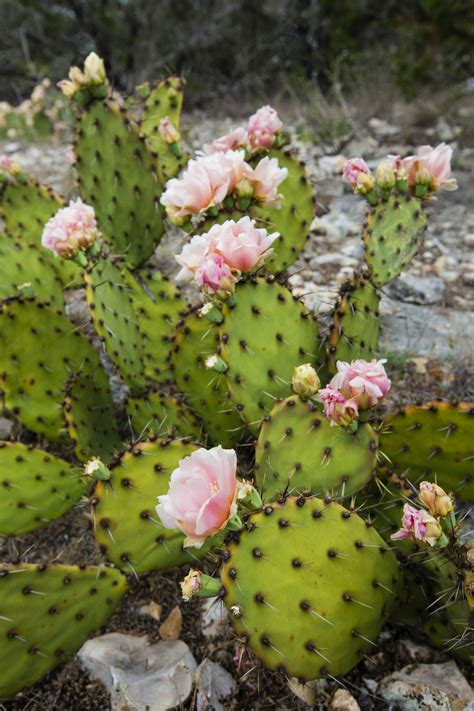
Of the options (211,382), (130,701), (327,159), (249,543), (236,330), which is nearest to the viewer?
(249,543)

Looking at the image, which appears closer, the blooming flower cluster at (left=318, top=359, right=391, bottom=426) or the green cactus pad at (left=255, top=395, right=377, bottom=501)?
the blooming flower cluster at (left=318, top=359, right=391, bottom=426)

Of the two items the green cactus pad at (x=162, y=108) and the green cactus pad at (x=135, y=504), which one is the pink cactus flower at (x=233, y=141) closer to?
the green cactus pad at (x=162, y=108)

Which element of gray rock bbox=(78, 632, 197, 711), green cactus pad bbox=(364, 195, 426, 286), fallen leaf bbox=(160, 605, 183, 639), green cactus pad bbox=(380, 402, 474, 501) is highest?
green cactus pad bbox=(364, 195, 426, 286)

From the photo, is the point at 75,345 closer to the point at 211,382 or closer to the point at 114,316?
the point at 114,316

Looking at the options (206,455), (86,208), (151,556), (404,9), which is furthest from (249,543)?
(404,9)

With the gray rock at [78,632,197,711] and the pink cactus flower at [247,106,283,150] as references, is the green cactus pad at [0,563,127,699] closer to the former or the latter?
the gray rock at [78,632,197,711]

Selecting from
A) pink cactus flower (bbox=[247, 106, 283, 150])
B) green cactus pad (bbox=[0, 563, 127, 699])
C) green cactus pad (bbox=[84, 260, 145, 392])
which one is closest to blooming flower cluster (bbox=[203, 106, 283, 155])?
pink cactus flower (bbox=[247, 106, 283, 150])

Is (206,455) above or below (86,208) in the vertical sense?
below
